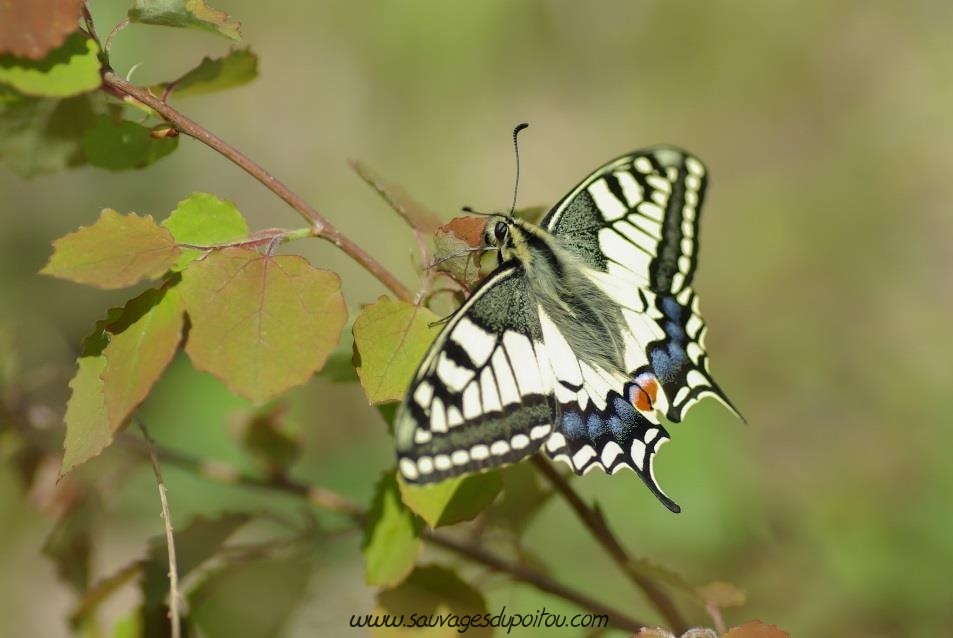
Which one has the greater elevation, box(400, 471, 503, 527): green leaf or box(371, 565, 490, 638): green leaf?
box(400, 471, 503, 527): green leaf

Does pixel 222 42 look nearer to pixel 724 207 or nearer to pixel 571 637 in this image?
pixel 724 207

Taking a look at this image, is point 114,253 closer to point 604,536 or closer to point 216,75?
point 216,75

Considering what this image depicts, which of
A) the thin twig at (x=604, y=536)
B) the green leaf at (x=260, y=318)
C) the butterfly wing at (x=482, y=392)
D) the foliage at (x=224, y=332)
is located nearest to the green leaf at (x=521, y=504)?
the foliage at (x=224, y=332)

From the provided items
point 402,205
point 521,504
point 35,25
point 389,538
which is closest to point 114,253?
point 35,25

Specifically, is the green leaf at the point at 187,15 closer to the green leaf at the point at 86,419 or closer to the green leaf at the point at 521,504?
the green leaf at the point at 86,419

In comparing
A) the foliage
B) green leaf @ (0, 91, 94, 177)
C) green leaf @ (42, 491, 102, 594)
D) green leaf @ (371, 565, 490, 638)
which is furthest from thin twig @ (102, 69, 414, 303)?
green leaf @ (42, 491, 102, 594)

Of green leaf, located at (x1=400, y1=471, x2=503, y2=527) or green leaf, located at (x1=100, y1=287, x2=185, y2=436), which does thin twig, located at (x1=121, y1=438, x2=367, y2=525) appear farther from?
green leaf, located at (x1=100, y1=287, x2=185, y2=436)
